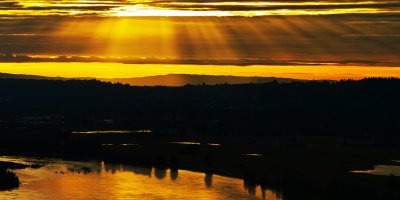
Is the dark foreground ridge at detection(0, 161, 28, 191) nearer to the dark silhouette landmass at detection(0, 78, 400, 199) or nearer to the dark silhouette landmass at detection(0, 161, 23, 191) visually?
the dark silhouette landmass at detection(0, 161, 23, 191)

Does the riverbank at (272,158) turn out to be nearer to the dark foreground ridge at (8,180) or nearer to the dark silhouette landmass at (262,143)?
the dark silhouette landmass at (262,143)

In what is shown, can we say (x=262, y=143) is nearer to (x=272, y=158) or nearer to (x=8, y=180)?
(x=272, y=158)

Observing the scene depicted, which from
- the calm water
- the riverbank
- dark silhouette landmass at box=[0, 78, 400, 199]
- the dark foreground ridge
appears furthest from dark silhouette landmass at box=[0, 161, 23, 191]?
the riverbank

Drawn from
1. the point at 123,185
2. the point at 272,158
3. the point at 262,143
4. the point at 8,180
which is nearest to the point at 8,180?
the point at 8,180

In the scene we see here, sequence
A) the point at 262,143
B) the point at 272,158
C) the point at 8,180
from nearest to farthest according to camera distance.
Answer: the point at 8,180
the point at 272,158
the point at 262,143

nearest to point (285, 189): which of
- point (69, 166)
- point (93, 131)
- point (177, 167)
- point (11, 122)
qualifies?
point (177, 167)

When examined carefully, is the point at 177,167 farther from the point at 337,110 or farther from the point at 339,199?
the point at 337,110

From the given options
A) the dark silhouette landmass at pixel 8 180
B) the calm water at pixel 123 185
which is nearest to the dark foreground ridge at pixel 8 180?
the dark silhouette landmass at pixel 8 180

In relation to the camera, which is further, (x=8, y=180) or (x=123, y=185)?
(x=123, y=185)
